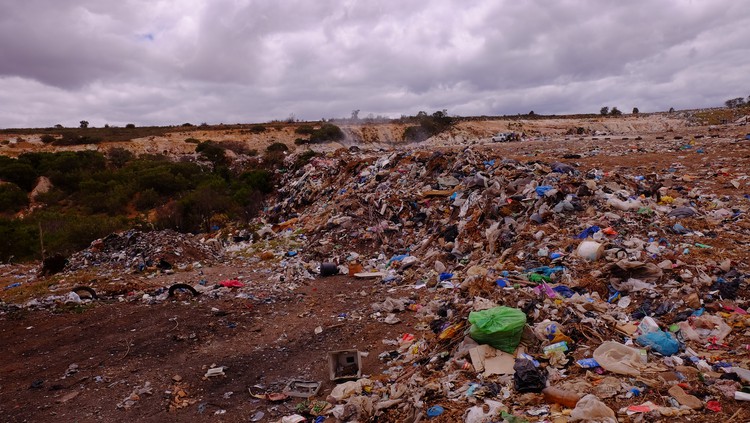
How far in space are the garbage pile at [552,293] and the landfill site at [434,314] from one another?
0.02 metres

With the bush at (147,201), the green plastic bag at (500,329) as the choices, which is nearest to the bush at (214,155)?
the bush at (147,201)

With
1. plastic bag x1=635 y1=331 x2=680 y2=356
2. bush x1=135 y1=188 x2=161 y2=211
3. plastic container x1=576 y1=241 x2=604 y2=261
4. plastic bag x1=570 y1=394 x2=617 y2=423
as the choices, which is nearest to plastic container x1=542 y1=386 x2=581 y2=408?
plastic bag x1=570 y1=394 x2=617 y2=423

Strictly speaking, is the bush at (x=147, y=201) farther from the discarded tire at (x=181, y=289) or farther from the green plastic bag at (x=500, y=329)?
the green plastic bag at (x=500, y=329)

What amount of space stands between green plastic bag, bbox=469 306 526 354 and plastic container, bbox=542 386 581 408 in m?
0.65

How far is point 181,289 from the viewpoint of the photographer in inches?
290

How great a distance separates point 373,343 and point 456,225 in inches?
151

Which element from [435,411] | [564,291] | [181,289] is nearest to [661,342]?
[564,291]

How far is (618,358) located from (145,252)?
9875mm

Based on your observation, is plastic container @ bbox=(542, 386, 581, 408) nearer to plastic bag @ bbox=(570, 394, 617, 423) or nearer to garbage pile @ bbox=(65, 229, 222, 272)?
plastic bag @ bbox=(570, 394, 617, 423)

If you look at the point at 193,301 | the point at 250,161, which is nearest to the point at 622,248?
the point at 193,301

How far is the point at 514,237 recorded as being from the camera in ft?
22.6

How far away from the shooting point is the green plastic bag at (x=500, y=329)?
379 cm

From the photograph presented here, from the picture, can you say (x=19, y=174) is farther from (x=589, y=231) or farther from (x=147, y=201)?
(x=589, y=231)

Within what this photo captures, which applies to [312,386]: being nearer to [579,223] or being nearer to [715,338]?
[715,338]
